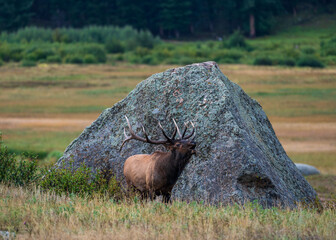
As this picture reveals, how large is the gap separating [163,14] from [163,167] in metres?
77.5

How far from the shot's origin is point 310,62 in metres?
50.2

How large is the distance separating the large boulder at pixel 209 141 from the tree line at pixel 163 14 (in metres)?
73.6

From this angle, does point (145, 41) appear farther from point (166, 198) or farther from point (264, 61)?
point (166, 198)

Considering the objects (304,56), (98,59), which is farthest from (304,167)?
(98,59)

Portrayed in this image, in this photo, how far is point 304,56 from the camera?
5175 cm

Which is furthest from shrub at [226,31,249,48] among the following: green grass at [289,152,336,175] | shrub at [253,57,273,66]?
green grass at [289,152,336,175]

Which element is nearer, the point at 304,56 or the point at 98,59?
the point at 304,56

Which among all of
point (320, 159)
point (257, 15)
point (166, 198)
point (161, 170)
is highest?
point (257, 15)

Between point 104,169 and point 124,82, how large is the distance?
105ft

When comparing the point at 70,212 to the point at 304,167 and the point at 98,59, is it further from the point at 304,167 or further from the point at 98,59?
the point at 98,59

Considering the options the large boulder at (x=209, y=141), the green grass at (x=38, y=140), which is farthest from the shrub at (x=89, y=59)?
the large boulder at (x=209, y=141)

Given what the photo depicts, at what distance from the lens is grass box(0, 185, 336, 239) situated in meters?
7.16

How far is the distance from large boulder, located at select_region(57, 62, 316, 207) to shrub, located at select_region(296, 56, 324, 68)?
40.0 m

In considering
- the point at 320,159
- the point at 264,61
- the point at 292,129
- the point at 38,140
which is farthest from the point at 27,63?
the point at 320,159
